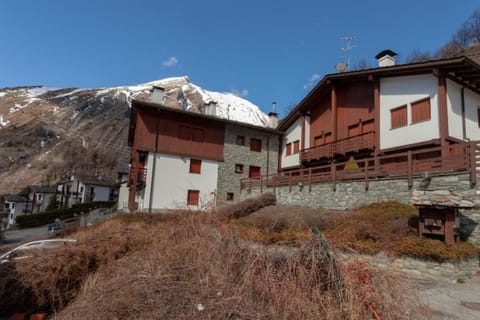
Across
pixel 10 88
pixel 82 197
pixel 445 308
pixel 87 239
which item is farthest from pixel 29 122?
pixel 445 308

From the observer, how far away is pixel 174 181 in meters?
19.9

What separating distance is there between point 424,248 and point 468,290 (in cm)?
116

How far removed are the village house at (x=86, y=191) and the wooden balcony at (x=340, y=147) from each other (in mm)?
38247

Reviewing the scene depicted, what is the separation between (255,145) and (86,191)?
3565 centimetres

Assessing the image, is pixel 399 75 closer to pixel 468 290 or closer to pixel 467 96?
pixel 467 96

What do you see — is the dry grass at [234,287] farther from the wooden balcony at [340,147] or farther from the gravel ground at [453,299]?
the wooden balcony at [340,147]

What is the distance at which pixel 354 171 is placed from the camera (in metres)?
13.2

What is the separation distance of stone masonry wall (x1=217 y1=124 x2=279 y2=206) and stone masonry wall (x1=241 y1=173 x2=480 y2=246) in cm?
433

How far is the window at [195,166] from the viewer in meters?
20.8

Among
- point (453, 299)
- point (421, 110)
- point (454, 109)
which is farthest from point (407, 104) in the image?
point (453, 299)

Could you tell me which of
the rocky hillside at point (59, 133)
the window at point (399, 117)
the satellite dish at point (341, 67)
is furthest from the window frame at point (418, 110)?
the rocky hillside at point (59, 133)

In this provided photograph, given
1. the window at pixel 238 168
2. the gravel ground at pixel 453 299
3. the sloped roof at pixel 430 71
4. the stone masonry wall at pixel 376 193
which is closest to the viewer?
the gravel ground at pixel 453 299

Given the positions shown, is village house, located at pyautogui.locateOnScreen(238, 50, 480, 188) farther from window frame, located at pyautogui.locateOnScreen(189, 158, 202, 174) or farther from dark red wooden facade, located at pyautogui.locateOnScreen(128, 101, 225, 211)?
dark red wooden facade, located at pyautogui.locateOnScreen(128, 101, 225, 211)

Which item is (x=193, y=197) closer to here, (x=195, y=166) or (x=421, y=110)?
(x=195, y=166)
